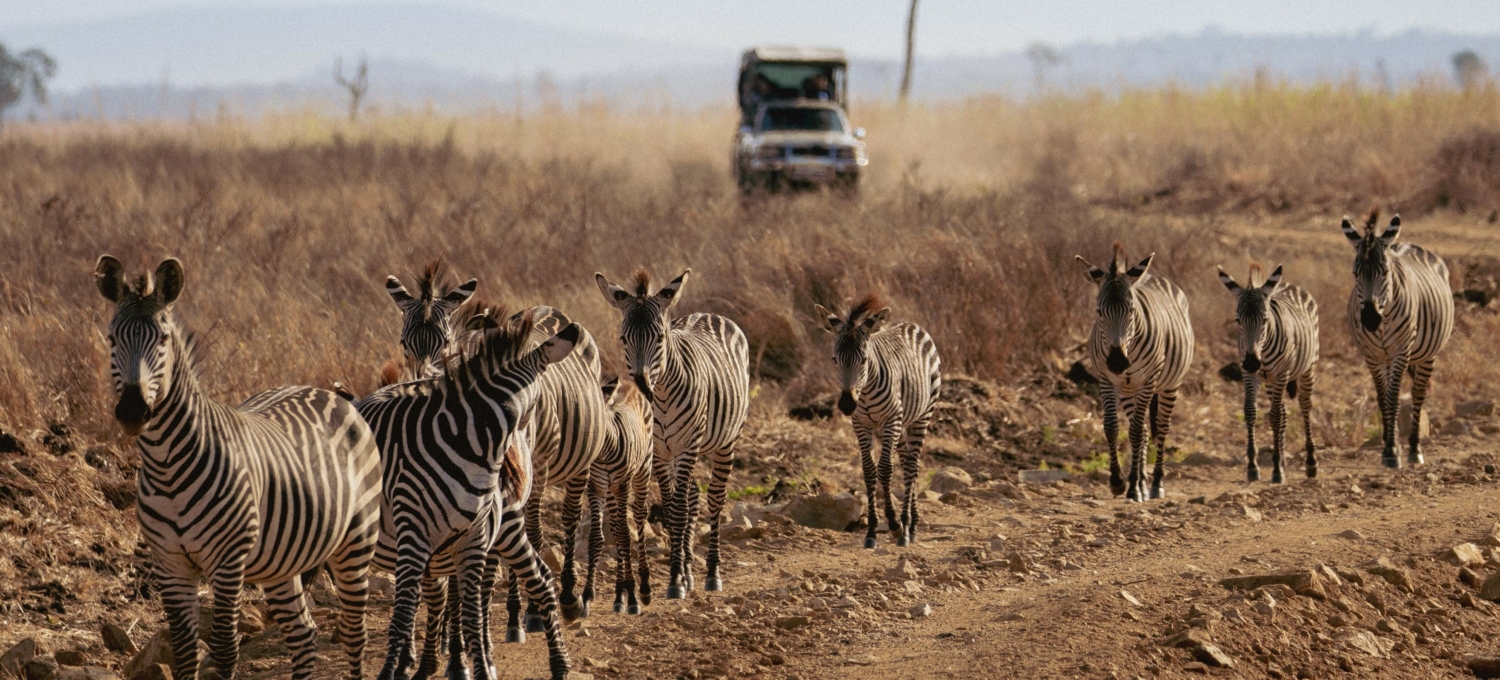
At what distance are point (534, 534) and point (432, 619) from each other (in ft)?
4.60

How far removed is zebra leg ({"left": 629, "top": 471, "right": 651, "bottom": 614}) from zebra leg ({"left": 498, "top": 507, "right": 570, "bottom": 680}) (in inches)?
57.5

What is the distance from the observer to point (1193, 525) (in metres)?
9.14

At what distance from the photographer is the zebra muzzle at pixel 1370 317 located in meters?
11.1

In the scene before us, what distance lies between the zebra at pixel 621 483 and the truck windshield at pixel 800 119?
1879 centimetres

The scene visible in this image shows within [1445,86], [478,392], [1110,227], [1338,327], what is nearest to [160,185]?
[1110,227]

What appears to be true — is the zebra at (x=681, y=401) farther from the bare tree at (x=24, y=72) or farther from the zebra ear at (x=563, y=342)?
the bare tree at (x=24, y=72)

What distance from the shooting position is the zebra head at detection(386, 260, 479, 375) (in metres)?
7.98

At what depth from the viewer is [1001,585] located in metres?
7.78

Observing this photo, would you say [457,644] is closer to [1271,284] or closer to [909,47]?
[1271,284]

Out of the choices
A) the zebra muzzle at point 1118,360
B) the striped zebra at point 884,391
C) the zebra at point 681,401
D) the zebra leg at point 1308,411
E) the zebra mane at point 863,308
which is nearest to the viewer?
the zebra at point 681,401

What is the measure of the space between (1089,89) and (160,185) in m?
25.0

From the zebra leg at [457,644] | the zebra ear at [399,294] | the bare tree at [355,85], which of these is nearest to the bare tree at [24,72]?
the bare tree at [355,85]

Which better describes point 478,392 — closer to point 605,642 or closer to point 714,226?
point 605,642

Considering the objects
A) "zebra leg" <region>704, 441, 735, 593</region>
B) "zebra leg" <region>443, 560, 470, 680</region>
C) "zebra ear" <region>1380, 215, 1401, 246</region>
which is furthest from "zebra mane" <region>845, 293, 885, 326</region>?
"zebra ear" <region>1380, 215, 1401, 246</region>
